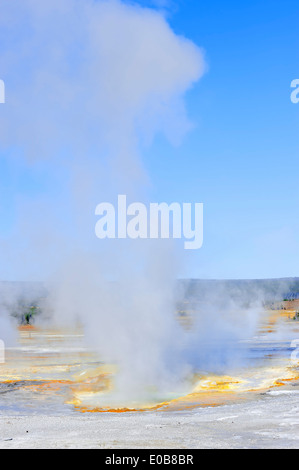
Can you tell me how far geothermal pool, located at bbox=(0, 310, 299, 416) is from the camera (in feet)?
47.4

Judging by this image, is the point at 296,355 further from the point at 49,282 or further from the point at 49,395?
the point at 49,282

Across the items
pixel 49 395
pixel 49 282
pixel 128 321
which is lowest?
pixel 49 395

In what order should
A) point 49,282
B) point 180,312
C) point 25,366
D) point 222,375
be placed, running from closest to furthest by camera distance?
point 222,375 → point 25,366 → point 49,282 → point 180,312

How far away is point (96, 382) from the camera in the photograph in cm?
1836

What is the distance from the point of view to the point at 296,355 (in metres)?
25.3

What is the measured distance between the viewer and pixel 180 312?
58969 millimetres

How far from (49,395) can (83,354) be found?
1056 cm

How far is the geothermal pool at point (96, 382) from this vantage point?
47.4ft
